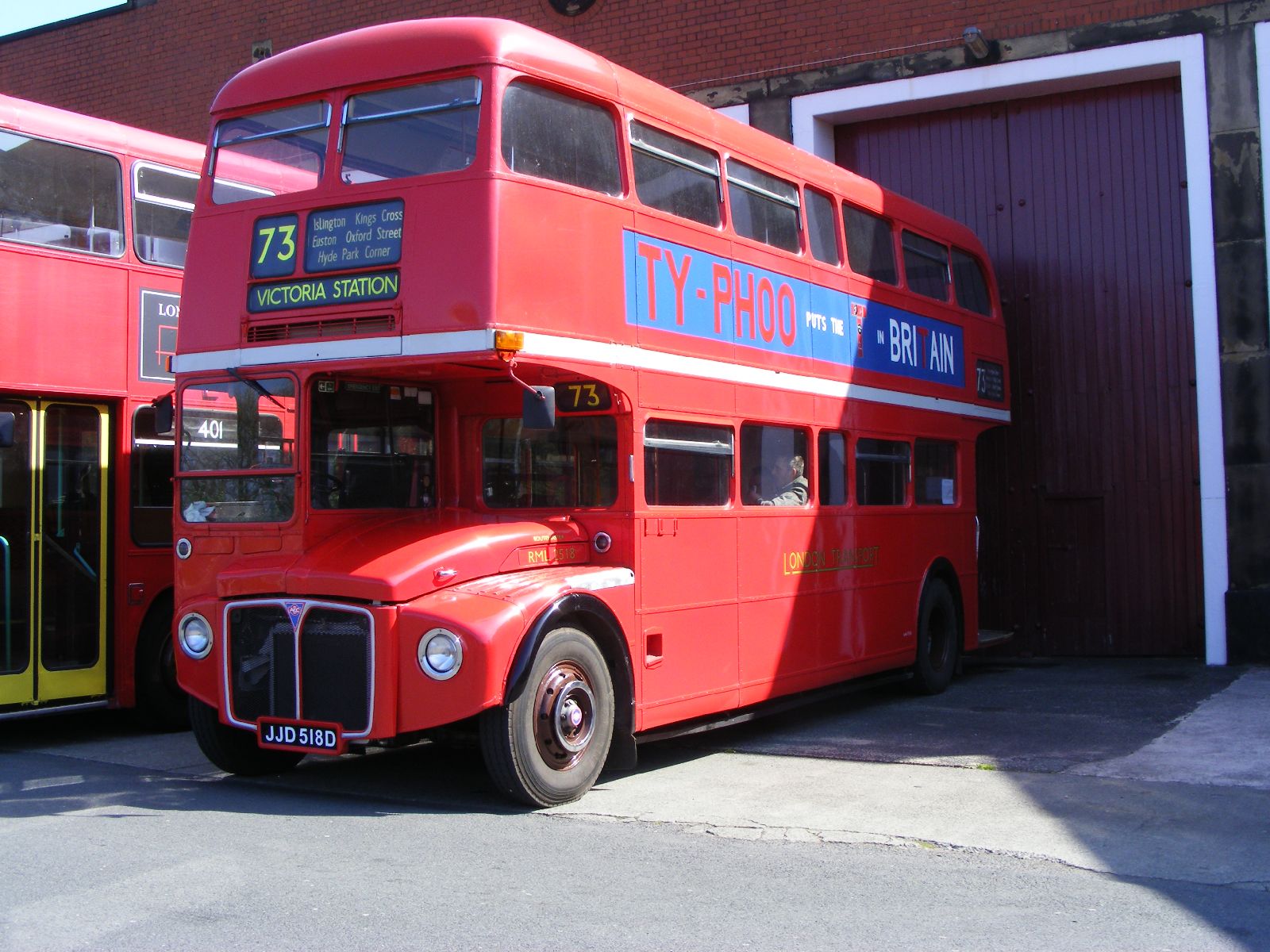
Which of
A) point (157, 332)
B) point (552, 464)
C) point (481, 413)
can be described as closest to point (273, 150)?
point (481, 413)

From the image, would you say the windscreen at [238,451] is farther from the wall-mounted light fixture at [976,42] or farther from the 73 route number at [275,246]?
the wall-mounted light fixture at [976,42]

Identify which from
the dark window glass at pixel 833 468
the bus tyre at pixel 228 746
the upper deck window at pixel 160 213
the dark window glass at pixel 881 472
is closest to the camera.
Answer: the bus tyre at pixel 228 746

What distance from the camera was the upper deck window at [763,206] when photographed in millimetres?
9523

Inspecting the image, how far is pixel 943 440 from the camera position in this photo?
12.6 metres

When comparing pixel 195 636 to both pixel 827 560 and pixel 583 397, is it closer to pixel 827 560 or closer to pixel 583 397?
pixel 583 397

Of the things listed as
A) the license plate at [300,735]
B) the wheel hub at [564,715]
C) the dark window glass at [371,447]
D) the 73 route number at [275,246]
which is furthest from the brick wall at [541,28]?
the license plate at [300,735]

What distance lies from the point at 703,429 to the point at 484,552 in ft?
6.69

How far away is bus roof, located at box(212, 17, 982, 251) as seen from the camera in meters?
7.57

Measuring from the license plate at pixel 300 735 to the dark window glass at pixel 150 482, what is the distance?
330 cm

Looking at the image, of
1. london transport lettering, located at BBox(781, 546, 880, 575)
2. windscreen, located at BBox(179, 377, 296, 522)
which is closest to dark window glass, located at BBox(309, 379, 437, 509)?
windscreen, located at BBox(179, 377, 296, 522)

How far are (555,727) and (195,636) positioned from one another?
2.13 metres

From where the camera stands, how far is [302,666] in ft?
24.0

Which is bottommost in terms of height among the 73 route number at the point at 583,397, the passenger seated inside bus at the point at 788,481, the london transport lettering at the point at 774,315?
the passenger seated inside bus at the point at 788,481

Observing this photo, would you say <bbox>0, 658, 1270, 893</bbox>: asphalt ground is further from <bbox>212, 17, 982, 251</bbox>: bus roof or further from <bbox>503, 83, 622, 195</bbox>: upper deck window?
<bbox>212, 17, 982, 251</bbox>: bus roof
